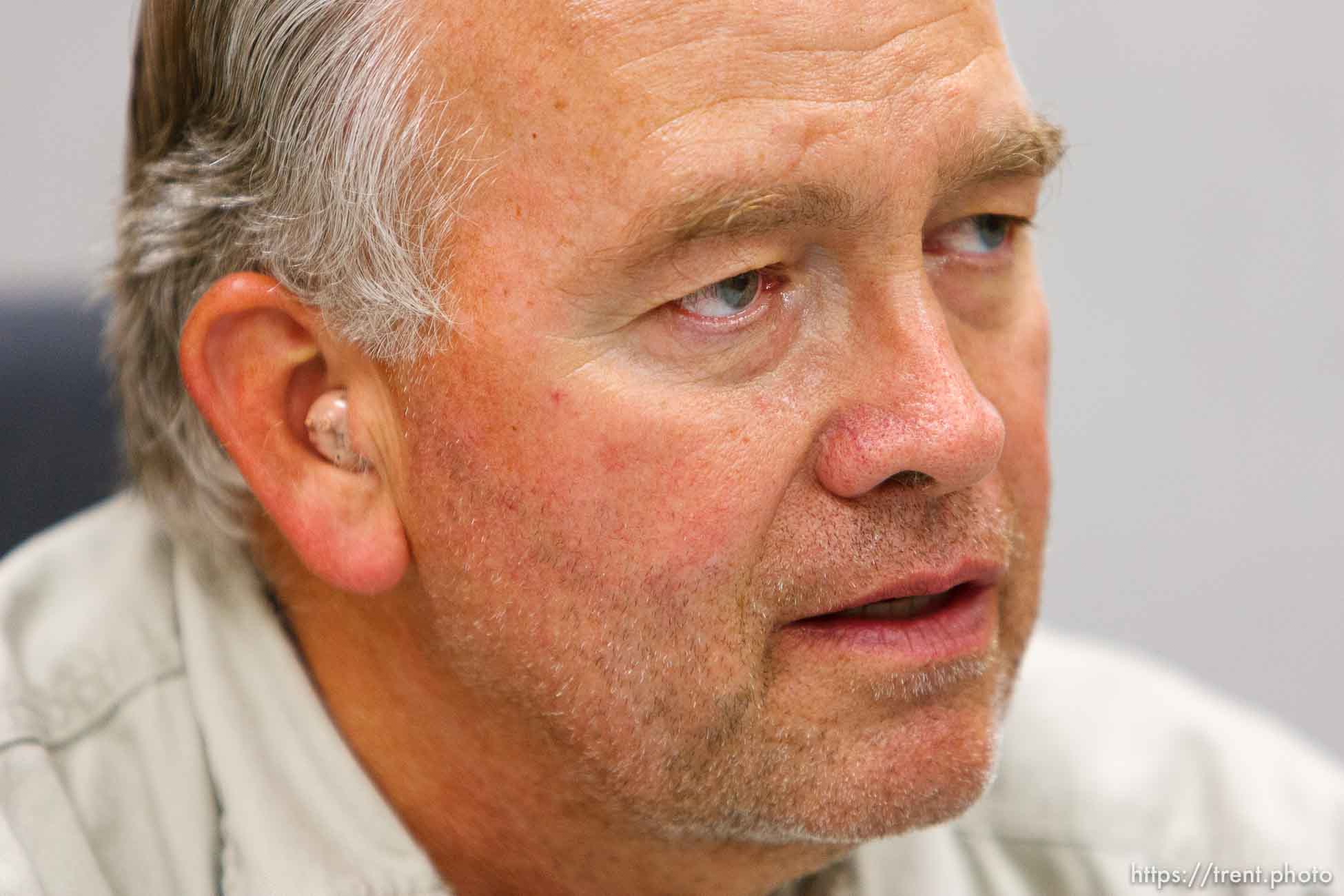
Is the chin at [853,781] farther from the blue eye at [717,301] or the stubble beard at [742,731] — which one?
the blue eye at [717,301]

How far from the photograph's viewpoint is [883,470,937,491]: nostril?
46.7 inches

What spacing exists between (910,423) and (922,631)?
19cm

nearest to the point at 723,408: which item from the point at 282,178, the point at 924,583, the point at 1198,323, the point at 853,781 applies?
the point at 924,583

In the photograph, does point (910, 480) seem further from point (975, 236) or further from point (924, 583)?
point (975, 236)

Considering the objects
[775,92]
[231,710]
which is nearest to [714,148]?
[775,92]

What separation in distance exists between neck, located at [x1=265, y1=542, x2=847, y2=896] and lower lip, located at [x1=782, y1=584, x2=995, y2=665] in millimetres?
221

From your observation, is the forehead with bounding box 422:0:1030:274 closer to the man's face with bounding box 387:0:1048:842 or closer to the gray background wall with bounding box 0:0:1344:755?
the man's face with bounding box 387:0:1048:842

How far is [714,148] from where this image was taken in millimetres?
1116

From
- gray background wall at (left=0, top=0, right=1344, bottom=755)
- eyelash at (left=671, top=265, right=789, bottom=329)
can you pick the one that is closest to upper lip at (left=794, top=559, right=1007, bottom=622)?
eyelash at (left=671, top=265, right=789, bottom=329)

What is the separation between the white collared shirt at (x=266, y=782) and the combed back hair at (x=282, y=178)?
134mm

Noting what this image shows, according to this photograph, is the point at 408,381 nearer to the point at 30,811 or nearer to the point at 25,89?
the point at 30,811

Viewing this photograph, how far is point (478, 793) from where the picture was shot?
4.47 ft

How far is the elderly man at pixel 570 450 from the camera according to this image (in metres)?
1.15

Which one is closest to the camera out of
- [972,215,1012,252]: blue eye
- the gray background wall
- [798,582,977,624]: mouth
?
[798,582,977,624]: mouth
